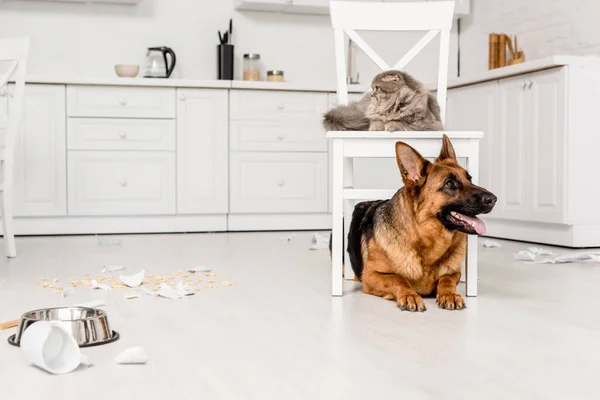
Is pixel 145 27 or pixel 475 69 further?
pixel 475 69

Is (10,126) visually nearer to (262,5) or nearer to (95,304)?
(95,304)

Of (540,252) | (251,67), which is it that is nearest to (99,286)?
(540,252)

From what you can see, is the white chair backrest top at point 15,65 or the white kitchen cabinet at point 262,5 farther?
the white kitchen cabinet at point 262,5

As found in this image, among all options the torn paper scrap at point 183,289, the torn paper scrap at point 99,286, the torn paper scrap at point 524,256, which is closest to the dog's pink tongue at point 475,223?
the torn paper scrap at point 183,289

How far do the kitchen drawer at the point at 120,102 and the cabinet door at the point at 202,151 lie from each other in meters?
0.11

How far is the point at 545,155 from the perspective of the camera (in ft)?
13.7

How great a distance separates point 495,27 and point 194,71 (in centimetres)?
231

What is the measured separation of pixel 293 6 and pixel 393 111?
3.25m

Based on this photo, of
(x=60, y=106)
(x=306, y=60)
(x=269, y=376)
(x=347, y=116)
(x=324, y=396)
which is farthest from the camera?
(x=306, y=60)

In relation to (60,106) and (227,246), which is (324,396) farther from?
(60,106)

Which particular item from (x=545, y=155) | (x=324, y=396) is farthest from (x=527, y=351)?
(x=545, y=155)

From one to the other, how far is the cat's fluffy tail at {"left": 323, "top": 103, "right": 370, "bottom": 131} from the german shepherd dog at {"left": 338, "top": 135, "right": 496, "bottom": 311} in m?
0.32

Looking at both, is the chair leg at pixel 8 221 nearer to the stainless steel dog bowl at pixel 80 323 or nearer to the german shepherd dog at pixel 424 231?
the stainless steel dog bowl at pixel 80 323

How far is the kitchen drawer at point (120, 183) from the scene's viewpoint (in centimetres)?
497
